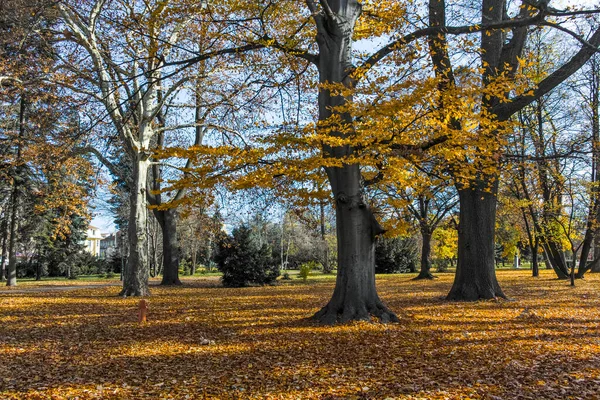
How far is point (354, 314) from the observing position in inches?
309

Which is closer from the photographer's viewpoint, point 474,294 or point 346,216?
point 346,216

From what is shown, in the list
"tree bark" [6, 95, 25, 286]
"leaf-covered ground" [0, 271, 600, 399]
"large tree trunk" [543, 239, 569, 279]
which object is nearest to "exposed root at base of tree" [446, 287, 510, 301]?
"leaf-covered ground" [0, 271, 600, 399]

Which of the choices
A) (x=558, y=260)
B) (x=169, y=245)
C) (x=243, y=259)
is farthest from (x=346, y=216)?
(x=558, y=260)

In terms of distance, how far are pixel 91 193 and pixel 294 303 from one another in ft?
40.4

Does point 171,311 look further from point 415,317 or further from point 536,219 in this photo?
point 536,219

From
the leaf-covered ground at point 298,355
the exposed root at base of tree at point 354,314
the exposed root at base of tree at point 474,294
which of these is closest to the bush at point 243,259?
the leaf-covered ground at point 298,355

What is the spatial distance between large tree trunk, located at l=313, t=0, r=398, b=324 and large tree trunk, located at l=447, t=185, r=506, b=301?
430 cm

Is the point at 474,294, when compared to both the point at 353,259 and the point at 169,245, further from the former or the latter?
the point at 169,245

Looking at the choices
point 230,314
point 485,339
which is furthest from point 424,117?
point 230,314

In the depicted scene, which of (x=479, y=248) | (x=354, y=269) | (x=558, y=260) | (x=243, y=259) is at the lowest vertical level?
(x=558, y=260)

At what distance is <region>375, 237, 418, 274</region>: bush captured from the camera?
113 ft

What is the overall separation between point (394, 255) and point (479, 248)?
937 inches

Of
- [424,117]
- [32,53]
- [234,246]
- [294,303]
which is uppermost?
[32,53]

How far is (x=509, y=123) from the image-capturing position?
8125mm
